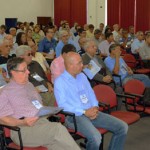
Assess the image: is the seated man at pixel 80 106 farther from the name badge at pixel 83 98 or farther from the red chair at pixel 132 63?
Result: the red chair at pixel 132 63

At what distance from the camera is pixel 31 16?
17203 mm

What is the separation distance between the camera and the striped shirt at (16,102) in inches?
119

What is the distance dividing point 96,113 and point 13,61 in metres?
1.04

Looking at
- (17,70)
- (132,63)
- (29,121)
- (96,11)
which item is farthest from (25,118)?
(96,11)

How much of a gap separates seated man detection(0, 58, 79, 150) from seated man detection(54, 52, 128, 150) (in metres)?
0.37

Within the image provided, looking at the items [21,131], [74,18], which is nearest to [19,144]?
[21,131]

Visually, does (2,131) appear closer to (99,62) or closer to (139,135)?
(139,135)

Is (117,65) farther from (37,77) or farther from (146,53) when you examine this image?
(146,53)

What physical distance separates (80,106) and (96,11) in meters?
11.8

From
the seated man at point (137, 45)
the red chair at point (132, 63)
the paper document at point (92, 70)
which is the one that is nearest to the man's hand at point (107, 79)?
the paper document at point (92, 70)

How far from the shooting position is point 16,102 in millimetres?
3102

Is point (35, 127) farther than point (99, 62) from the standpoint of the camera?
No

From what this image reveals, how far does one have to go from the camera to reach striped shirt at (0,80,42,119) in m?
3.01

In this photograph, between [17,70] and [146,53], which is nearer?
[17,70]
